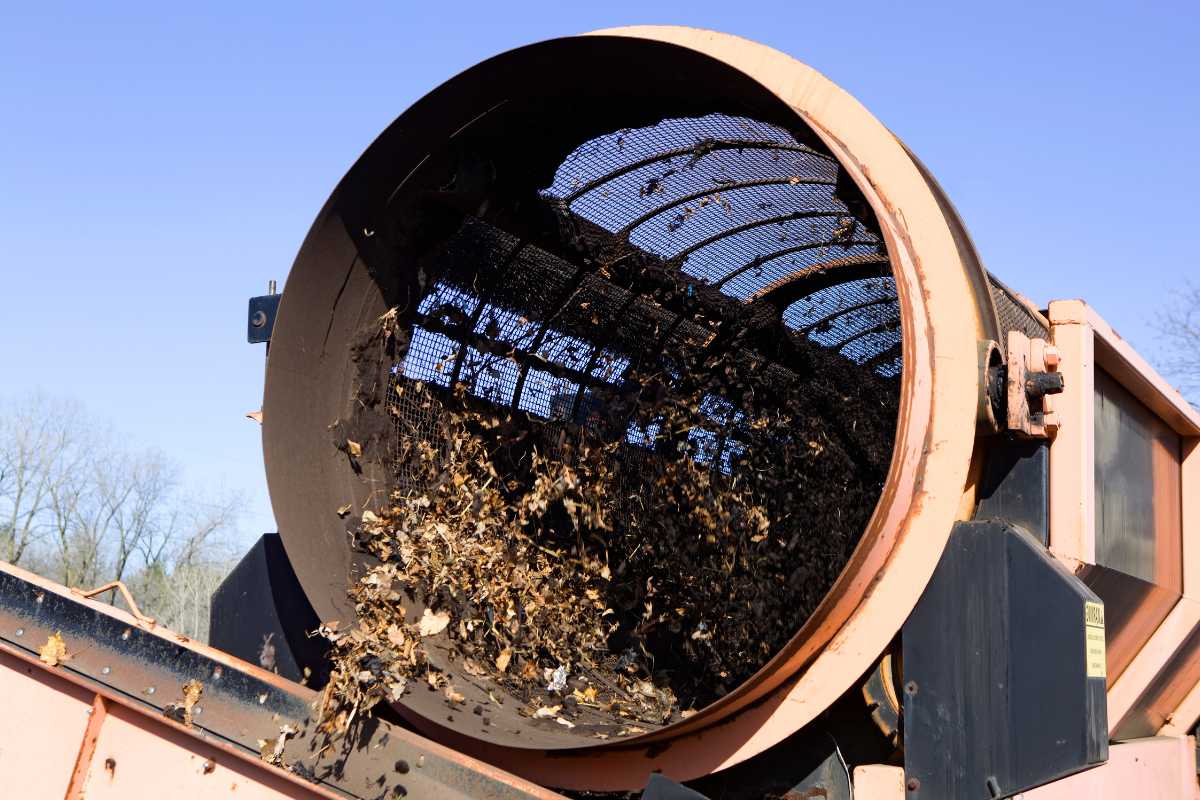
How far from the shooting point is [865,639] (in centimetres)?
239

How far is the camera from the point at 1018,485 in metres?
2.57

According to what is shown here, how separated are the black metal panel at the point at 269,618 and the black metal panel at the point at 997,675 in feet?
5.01

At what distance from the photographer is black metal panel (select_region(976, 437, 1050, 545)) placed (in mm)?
2543

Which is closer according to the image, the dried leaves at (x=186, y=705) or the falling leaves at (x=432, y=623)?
the dried leaves at (x=186, y=705)

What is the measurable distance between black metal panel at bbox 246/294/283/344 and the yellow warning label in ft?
7.53

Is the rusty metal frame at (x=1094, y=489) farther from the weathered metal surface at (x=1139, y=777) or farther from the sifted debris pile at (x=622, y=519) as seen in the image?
the sifted debris pile at (x=622, y=519)

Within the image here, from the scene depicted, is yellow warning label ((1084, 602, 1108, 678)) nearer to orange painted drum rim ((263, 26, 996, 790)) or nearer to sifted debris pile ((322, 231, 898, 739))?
orange painted drum rim ((263, 26, 996, 790))

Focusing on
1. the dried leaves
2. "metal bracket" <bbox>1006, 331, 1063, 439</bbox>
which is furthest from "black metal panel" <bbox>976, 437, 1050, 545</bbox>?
the dried leaves

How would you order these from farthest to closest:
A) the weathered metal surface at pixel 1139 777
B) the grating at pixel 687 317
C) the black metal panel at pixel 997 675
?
the grating at pixel 687 317, the weathered metal surface at pixel 1139 777, the black metal panel at pixel 997 675

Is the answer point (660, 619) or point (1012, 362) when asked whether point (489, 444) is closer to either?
point (660, 619)

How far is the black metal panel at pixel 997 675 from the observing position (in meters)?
2.28

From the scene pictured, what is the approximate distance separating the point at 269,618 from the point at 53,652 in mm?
709

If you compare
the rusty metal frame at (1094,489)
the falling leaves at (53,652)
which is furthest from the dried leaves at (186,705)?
the rusty metal frame at (1094,489)

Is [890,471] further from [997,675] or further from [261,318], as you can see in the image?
[261,318]
